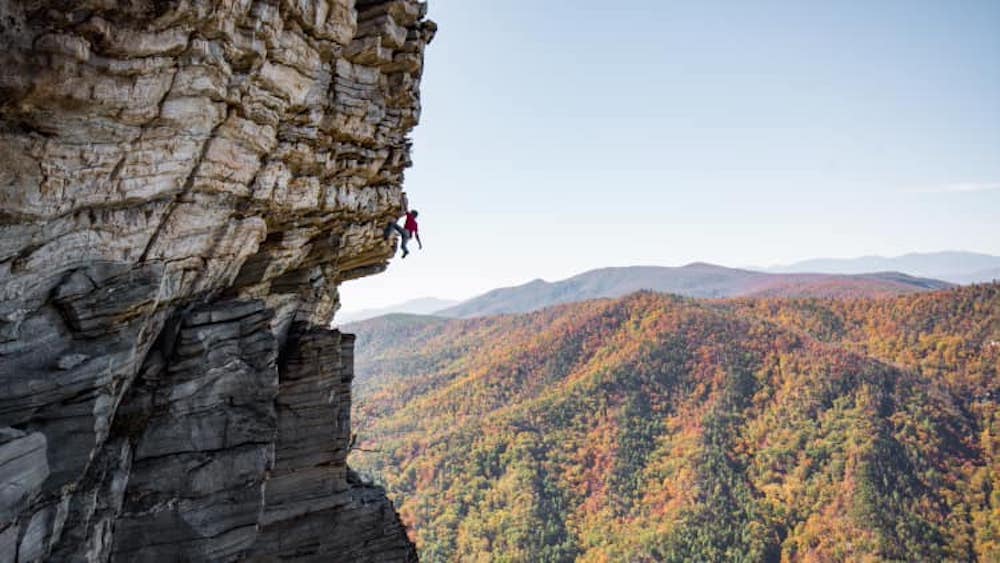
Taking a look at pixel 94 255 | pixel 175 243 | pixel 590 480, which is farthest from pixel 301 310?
pixel 590 480

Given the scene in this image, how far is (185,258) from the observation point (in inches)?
403

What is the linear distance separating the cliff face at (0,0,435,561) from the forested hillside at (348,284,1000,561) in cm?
6273

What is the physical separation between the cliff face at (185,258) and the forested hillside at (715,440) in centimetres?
6273

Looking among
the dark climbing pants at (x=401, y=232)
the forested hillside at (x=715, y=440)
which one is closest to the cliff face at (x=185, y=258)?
the dark climbing pants at (x=401, y=232)

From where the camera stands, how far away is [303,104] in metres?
10.9

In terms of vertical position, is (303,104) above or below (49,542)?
above

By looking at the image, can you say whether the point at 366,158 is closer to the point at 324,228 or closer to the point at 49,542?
the point at 324,228

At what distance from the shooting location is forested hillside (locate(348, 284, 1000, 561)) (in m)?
86.4

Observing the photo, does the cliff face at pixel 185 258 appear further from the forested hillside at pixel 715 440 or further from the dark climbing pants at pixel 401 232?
the forested hillside at pixel 715 440

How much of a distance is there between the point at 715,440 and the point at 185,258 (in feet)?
373

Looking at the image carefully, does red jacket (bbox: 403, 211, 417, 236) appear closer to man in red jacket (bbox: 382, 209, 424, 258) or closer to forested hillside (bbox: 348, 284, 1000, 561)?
man in red jacket (bbox: 382, 209, 424, 258)

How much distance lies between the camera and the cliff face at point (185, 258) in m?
7.69

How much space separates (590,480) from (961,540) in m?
54.3

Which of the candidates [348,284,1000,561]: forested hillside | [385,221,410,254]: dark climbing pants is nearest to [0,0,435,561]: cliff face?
[385,221,410,254]: dark climbing pants
